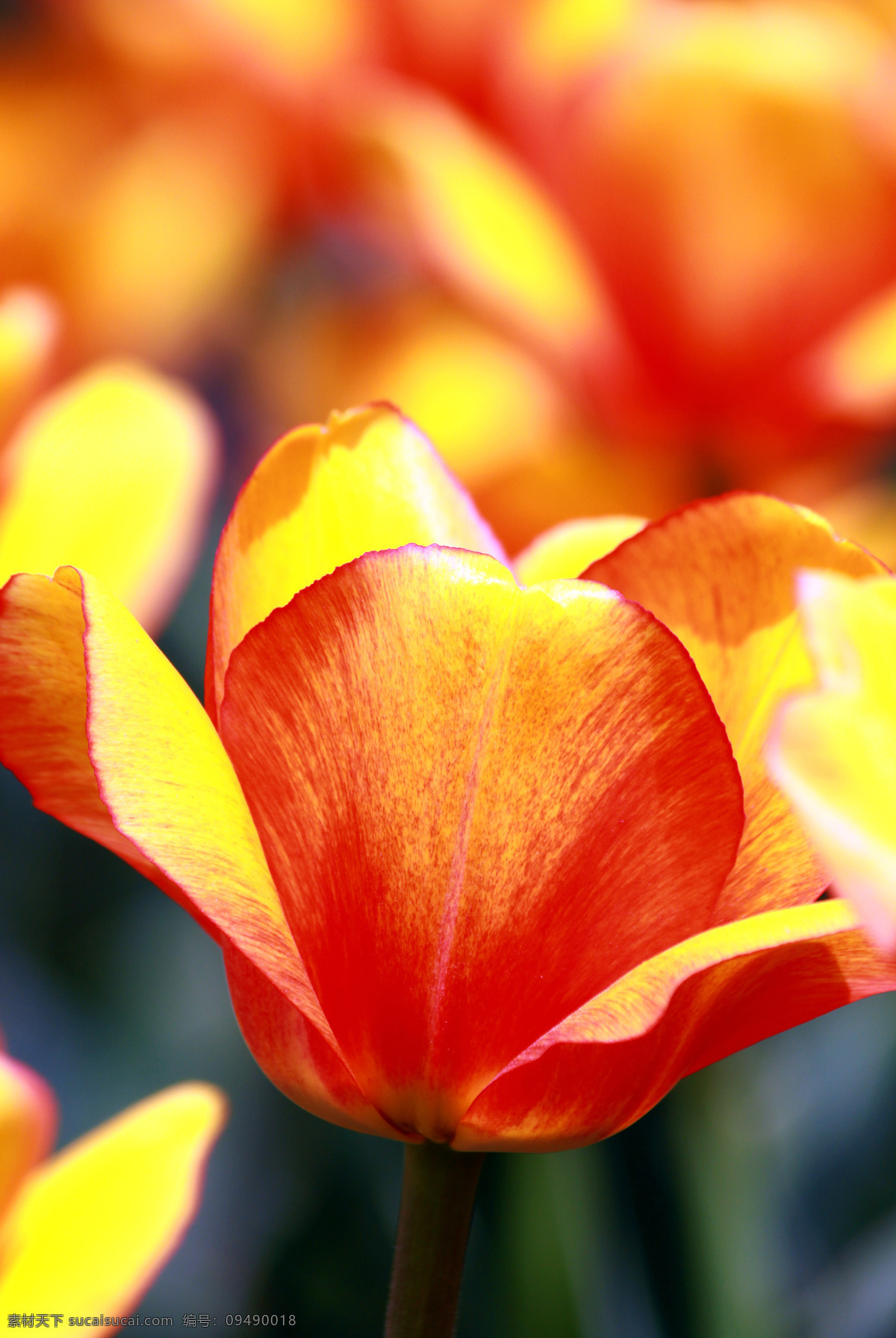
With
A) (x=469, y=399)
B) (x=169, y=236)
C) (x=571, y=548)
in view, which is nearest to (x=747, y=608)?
(x=571, y=548)

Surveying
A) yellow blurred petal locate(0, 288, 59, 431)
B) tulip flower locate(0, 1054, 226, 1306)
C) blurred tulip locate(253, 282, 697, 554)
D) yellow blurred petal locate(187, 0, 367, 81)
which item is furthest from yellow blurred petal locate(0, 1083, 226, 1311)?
yellow blurred petal locate(187, 0, 367, 81)

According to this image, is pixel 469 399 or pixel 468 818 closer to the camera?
pixel 468 818

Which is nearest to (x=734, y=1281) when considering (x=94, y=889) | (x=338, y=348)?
(x=94, y=889)

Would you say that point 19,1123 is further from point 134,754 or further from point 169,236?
point 169,236

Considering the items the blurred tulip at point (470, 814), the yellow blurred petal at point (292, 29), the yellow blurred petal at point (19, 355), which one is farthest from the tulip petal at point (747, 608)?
the yellow blurred petal at point (292, 29)

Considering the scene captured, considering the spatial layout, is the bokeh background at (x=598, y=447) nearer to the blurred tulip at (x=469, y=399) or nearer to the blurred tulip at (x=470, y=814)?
the blurred tulip at (x=469, y=399)

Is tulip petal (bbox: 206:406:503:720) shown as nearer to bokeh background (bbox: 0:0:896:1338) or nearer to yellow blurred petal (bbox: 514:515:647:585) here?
yellow blurred petal (bbox: 514:515:647:585)
